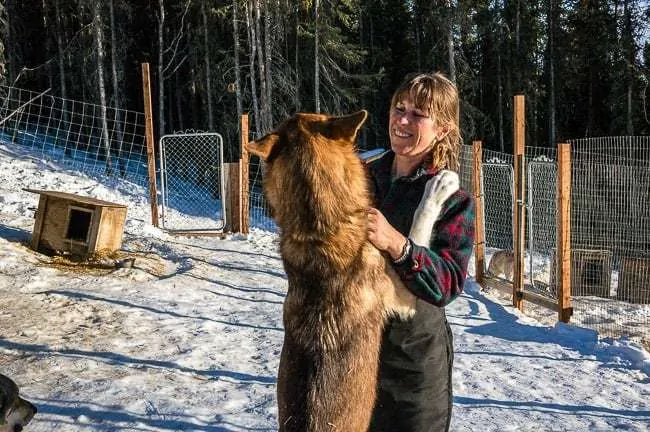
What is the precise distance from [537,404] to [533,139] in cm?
2472

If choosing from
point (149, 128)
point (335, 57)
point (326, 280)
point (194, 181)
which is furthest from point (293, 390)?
point (335, 57)

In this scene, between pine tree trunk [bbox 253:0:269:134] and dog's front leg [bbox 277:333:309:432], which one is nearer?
dog's front leg [bbox 277:333:309:432]

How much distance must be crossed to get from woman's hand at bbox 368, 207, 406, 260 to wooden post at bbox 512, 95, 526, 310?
612 cm

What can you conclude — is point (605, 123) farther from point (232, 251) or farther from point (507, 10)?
point (232, 251)

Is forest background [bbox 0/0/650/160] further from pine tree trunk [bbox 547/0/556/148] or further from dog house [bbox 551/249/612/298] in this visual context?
dog house [bbox 551/249/612/298]

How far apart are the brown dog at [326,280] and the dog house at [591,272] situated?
361 inches

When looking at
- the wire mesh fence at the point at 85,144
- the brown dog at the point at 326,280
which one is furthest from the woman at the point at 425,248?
the wire mesh fence at the point at 85,144

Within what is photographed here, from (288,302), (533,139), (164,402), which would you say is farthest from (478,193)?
(533,139)

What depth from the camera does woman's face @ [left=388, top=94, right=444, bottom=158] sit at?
1.64 metres

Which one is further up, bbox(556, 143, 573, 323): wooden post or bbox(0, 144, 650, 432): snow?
bbox(556, 143, 573, 323): wooden post

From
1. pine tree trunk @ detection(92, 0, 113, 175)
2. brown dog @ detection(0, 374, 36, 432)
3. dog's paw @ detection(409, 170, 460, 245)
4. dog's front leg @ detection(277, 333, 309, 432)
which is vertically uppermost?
pine tree trunk @ detection(92, 0, 113, 175)

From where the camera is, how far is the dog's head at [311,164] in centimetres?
146

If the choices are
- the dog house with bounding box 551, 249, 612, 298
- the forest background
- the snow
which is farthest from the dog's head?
the forest background

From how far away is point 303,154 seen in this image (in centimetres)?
149
